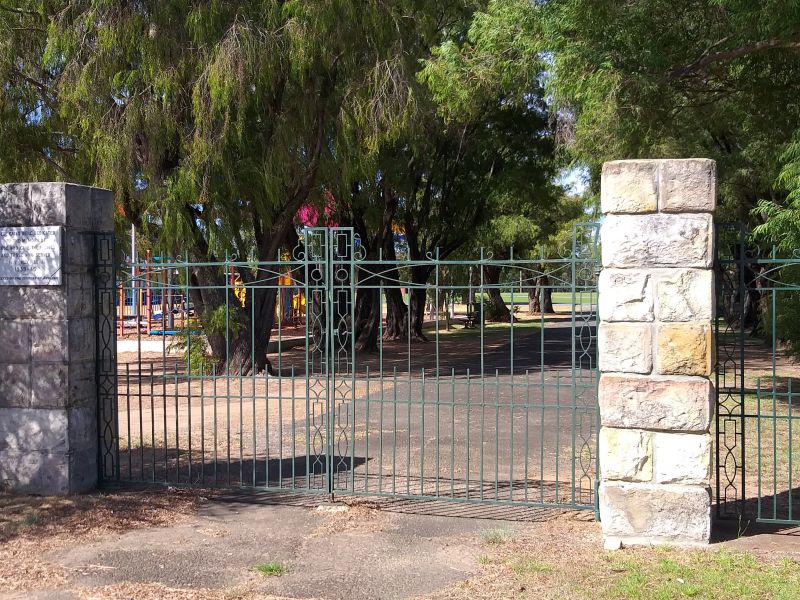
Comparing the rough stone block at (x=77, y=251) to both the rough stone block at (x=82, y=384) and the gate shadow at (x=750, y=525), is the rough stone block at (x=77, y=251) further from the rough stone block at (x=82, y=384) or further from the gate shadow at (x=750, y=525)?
the gate shadow at (x=750, y=525)

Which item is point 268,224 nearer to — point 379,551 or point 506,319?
point 379,551

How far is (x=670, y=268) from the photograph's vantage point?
6055 millimetres

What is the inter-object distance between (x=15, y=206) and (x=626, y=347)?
17.4 feet

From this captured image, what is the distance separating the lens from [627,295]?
20.1ft

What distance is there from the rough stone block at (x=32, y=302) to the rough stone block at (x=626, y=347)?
4.58 meters

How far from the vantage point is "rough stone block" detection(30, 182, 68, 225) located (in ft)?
24.2

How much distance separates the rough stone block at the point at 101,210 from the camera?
7820 millimetres

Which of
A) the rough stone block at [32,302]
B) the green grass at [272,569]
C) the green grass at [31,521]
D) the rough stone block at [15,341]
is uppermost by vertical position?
the rough stone block at [32,302]

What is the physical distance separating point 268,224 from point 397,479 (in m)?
9.04

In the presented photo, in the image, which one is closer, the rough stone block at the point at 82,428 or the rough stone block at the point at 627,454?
the rough stone block at the point at 627,454

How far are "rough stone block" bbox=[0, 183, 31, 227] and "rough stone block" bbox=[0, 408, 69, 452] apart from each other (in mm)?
1658

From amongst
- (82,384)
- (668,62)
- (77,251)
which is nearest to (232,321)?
(82,384)

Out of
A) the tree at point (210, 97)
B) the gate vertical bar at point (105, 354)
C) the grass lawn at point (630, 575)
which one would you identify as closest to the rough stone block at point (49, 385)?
the gate vertical bar at point (105, 354)

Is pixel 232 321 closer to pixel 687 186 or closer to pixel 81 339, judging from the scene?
pixel 81 339
